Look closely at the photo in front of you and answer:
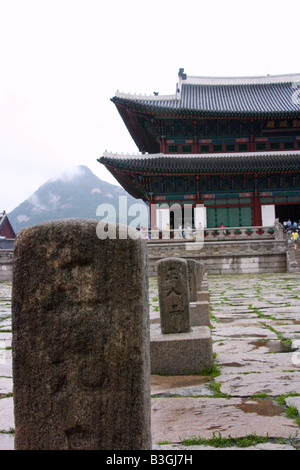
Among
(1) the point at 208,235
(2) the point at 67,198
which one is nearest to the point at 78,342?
(1) the point at 208,235

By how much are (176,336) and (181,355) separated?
210 mm

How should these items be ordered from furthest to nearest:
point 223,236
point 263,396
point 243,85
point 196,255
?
1. point 243,85
2. point 223,236
3. point 196,255
4. point 263,396

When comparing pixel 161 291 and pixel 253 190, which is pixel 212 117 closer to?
pixel 253 190

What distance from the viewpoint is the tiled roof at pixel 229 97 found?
24812mm

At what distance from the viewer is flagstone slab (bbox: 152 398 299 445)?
8.55 feet

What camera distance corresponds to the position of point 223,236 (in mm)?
22172

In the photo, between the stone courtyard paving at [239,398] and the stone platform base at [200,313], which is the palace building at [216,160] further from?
the stone courtyard paving at [239,398]

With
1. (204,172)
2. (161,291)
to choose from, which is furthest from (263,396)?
(204,172)

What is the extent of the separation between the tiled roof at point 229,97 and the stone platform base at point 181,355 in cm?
2161

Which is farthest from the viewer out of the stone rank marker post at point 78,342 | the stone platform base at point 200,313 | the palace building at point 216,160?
the palace building at point 216,160

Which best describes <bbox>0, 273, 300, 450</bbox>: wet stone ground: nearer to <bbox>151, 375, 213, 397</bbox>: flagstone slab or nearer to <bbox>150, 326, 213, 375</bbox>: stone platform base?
<bbox>151, 375, 213, 397</bbox>: flagstone slab

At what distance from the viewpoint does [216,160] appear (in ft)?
83.5

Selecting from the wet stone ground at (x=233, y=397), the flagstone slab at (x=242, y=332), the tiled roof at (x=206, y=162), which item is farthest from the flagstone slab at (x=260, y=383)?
the tiled roof at (x=206, y=162)

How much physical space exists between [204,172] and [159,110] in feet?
14.2
